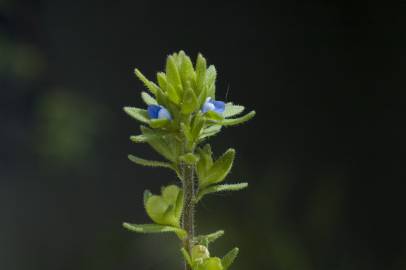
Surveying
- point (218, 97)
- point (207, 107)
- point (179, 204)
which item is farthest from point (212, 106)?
point (218, 97)

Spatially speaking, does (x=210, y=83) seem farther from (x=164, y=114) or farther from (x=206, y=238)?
(x=206, y=238)

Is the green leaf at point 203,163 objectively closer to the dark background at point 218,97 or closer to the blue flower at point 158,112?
the blue flower at point 158,112

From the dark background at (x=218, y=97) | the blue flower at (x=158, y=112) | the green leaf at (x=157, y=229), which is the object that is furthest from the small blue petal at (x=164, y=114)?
the dark background at (x=218, y=97)

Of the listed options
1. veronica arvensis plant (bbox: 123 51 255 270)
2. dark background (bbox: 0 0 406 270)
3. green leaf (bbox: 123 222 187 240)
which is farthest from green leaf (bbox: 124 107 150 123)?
dark background (bbox: 0 0 406 270)
